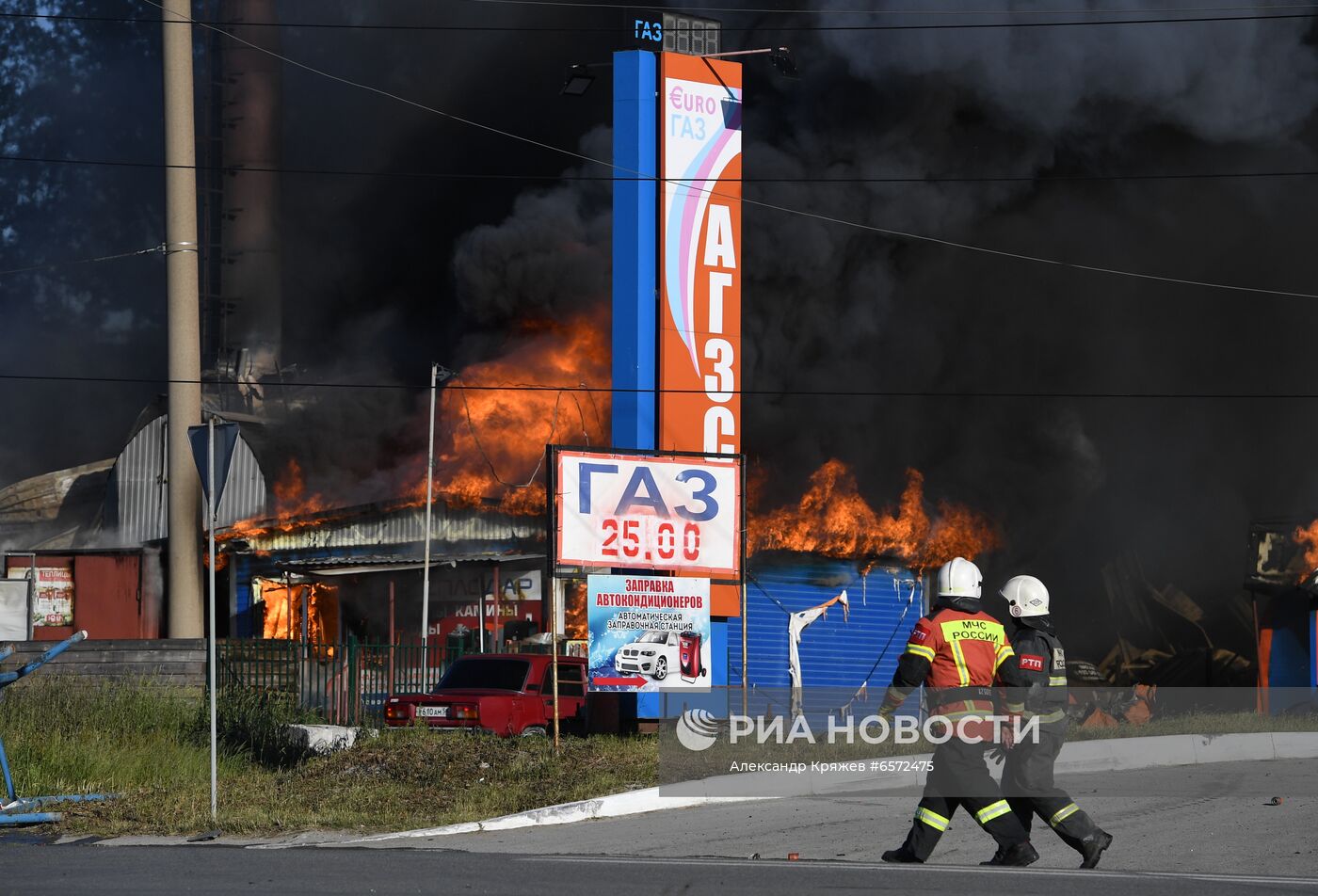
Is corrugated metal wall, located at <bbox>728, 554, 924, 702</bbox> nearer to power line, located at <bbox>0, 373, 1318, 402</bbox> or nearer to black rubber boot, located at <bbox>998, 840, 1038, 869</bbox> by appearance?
power line, located at <bbox>0, 373, 1318, 402</bbox>

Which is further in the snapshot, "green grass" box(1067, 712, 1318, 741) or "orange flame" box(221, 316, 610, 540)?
"orange flame" box(221, 316, 610, 540)

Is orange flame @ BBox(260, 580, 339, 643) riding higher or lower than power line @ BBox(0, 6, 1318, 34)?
lower

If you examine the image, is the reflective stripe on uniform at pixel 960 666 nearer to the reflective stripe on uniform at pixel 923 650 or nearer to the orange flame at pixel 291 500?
the reflective stripe on uniform at pixel 923 650

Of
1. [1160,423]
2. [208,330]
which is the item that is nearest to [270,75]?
[208,330]

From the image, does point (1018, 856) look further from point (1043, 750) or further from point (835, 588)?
point (835, 588)

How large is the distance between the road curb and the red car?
3.92 meters

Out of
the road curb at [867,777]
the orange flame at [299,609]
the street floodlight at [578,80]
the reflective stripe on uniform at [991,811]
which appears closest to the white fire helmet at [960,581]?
the reflective stripe on uniform at [991,811]

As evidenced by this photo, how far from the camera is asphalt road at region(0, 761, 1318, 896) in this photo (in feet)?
26.3

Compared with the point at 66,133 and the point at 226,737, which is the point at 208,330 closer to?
the point at 66,133

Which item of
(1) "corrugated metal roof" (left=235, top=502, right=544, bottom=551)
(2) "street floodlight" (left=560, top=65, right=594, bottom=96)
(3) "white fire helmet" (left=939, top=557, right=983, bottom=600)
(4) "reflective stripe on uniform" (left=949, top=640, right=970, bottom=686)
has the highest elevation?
(2) "street floodlight" (left=560, top=65, right=594, bottom=96)

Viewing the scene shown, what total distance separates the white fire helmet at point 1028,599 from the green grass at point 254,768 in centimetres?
497

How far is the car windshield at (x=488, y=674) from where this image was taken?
60.2 feet

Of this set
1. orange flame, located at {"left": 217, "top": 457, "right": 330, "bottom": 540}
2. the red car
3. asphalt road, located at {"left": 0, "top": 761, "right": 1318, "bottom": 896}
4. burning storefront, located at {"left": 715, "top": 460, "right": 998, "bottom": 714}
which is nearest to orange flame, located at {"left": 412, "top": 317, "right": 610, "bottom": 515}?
orange flame, located at {"left": 217, "top": 457, "right": 330, "bottom": 540}

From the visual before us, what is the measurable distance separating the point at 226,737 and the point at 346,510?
18.3 metres
